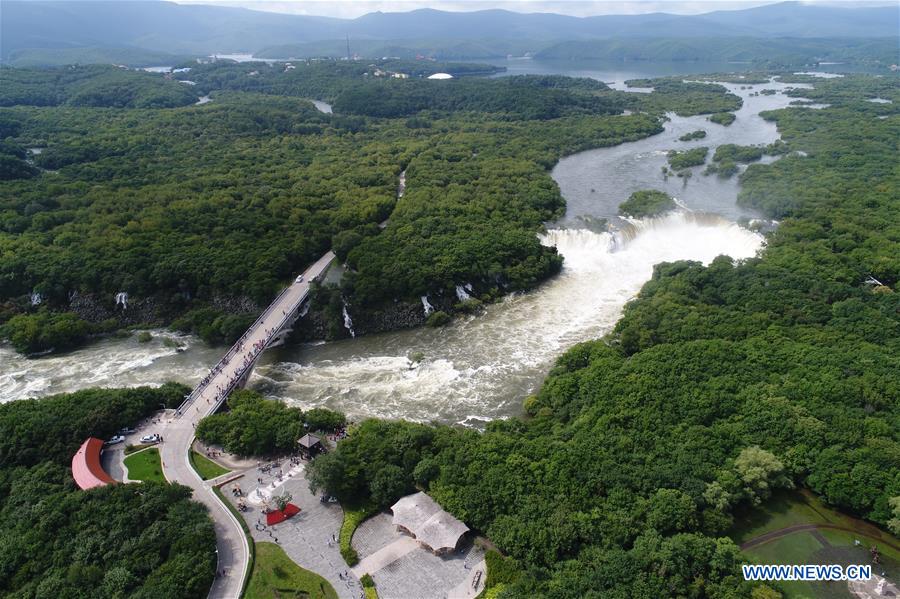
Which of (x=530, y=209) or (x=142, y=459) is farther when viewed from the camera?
(x=530, y=209)

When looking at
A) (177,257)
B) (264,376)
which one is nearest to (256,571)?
(264,376)

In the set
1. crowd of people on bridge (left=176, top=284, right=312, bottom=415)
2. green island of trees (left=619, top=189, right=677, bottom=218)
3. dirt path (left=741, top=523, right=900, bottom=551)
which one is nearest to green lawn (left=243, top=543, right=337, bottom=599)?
crowd of people on bridge (left=176, top=284, right=312, bottom=415)

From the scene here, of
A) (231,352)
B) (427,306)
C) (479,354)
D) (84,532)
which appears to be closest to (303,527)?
(84,532)

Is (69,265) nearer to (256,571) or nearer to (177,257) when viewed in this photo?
(177,257)

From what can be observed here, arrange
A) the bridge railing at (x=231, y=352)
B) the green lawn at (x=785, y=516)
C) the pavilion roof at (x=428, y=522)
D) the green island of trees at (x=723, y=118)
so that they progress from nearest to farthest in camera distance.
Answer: the pavilion roof at (x=428, y=522) < the green lawn at (x=785, y=516) < the bridge railing at (x=231, y=352) < the green island of trees at (x=723, y=118)

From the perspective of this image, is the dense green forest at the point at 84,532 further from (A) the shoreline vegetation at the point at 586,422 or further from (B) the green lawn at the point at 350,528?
(B) the green lawn at the point at 350,528

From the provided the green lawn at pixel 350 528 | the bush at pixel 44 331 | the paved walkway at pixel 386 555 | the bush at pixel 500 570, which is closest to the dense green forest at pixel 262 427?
the green lawn at pixel 350 528

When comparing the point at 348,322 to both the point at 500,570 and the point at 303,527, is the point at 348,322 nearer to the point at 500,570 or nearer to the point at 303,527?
the point at 303,527
